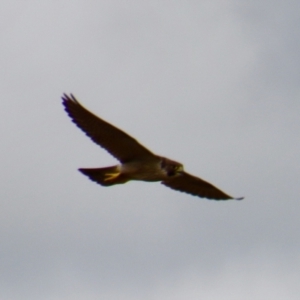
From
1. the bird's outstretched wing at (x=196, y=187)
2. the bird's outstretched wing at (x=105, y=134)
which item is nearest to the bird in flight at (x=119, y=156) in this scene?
the bird's outstretched wing at (x=105, y=134)

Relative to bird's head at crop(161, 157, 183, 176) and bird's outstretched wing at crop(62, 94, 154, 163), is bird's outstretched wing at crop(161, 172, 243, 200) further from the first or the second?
bird's outstretched wing at crop(62, 94, 154, 163)

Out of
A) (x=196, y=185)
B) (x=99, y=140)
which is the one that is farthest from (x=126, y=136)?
(x=196, y=185)

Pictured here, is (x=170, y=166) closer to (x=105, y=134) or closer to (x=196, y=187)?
(x=105, y=134)

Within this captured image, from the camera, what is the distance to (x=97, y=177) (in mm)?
17781

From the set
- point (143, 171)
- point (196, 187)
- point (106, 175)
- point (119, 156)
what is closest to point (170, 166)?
point (143, 171)

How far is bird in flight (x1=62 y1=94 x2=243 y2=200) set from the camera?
674 inches

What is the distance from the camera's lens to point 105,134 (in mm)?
17266

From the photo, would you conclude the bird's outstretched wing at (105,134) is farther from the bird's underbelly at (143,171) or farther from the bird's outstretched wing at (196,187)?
the bird's outstretched wing at (196,187)

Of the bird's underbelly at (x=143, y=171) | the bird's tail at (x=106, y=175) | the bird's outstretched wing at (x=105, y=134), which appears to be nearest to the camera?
the bird's outstretched wing at (x=105, y=134)

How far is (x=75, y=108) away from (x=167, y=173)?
1.77m

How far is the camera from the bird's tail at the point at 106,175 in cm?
1772

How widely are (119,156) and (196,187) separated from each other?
222 cm

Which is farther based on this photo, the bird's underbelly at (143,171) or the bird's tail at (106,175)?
the bird's tail at (106,175)

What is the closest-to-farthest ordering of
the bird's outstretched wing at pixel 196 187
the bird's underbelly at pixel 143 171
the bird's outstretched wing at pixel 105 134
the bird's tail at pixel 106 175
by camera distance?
the bird's outstretched wing at pixel 105 134 → the bird's underbelly at pixel 143 171 → the bird's tail at pixel 106 175 → the bird's outstretched wing at pixel 196 187
